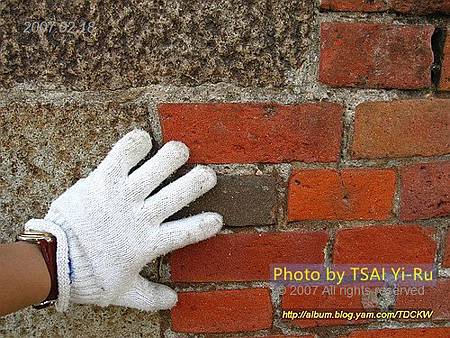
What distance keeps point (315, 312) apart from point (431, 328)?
0.68 ft

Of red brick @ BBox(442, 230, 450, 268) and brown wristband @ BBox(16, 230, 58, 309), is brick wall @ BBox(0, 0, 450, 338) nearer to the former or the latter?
red brick @ BBox(442, 230, 450, 268)

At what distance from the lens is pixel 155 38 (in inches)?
32.1

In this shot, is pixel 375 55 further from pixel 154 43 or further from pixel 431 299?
pixel 431 299

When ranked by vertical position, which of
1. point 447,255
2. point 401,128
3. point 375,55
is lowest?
point 447,255

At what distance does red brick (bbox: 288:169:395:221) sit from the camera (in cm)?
88

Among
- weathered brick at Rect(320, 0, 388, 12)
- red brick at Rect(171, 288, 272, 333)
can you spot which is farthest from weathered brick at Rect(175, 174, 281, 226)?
weathered brick at Rect(320, 0, 388, 12)

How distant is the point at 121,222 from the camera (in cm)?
81

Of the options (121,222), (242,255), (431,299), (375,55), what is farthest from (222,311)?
(375,55)

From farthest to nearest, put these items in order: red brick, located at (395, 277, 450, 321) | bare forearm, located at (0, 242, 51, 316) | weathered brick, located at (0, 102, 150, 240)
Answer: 1. red brick, located at (395, 277, 450, 321)
2. weathered brick, located at (0, 102, 150, 240)
3. bare forearm, located at (0, 242, 51, 316)

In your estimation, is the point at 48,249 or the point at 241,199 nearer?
the point at 48,249

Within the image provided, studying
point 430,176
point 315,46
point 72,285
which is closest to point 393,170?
point 430,176

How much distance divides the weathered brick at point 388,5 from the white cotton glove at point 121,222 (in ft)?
0.97

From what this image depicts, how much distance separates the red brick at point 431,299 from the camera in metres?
0.96

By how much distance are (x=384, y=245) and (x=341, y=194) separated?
115 millimetres
